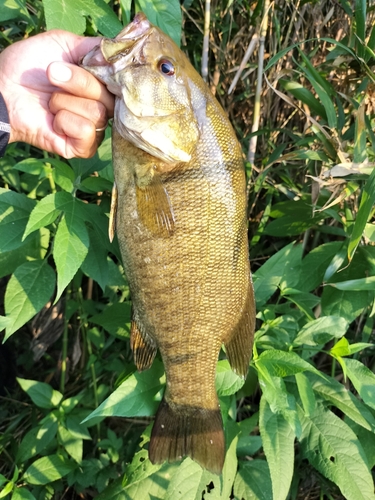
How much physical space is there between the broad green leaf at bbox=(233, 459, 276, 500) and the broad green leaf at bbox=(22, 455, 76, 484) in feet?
2.01

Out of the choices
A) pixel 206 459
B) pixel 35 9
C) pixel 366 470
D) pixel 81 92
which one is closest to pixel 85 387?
pixel 206 459

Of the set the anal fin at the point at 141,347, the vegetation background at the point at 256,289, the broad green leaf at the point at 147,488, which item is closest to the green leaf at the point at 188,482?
the vegetation background at the point at 256,289

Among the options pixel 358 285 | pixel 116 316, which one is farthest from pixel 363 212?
pixel 116 316

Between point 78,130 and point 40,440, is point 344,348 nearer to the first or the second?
point 78,130

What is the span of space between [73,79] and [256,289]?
2.91ft

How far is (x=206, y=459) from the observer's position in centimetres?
131

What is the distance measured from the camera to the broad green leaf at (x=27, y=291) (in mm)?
1275

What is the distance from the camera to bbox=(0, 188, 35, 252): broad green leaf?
1.26 m

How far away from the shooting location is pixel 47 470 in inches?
60.5

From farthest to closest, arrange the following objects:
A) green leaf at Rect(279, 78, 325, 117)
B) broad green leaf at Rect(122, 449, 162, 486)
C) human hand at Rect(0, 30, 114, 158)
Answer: green leaf at Rect(279, 78, 325, 117) → broad green leaf at Rect(122, 449, 162, 486) → human hand at Rect(0, 30, 114, 158)

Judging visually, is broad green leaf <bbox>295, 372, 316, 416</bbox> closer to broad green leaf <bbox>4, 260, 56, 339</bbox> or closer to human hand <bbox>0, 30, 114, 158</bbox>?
broad green leaf <bbox>4, 260, 56, 339</bbox>

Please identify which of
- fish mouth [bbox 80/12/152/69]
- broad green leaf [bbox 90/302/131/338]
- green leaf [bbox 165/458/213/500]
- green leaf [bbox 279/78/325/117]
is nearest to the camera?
fish mouth [bbox 80/12/152/69]

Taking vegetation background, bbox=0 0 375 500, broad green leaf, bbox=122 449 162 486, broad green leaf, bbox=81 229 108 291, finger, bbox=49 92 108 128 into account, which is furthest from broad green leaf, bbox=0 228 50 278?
broad green leaf, bbox=122 449 162 486

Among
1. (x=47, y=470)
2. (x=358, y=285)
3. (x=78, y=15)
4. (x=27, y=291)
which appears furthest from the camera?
(x=47, y=470)
